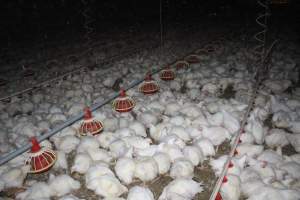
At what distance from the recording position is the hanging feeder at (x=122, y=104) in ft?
11.1

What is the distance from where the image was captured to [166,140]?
275 cm

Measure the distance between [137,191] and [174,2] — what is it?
1705 cm

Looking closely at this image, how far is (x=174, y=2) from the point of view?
17594 millimetres

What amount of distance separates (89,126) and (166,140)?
2.85 ft

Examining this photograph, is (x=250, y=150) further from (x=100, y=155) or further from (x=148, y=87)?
(x=148, y=87)

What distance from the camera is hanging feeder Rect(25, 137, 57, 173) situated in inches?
97.3

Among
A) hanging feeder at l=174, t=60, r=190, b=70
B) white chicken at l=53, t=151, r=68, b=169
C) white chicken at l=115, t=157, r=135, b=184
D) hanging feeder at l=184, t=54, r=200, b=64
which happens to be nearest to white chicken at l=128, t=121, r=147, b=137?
white chicken at l=115, t=157, r=135, b=184

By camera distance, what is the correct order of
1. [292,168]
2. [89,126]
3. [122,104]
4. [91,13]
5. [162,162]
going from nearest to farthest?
[292,168], [162,162], [89,126], [122,104], [91,13]

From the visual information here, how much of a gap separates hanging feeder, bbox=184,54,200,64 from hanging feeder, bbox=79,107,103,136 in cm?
305

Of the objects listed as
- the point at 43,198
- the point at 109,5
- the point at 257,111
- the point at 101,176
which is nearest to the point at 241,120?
the point at 257,111

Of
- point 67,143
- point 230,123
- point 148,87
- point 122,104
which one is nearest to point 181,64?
point 148,87

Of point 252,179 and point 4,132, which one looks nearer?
point 252,179

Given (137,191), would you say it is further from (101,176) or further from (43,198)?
(43,198)

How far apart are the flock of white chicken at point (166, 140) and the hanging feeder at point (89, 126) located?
0.11m
